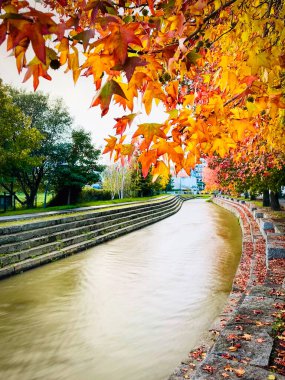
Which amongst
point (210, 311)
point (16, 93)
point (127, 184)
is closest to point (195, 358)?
point (210, 311)

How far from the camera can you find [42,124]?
2561cm

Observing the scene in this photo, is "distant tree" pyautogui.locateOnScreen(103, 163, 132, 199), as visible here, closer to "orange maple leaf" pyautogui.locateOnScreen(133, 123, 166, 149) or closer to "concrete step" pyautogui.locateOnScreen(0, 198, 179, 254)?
"concrete step" pyautogui.locateOnScreen(0, 198, 179, 254)

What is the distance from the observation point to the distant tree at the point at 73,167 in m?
25.0

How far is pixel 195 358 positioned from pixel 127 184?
38.9 meters

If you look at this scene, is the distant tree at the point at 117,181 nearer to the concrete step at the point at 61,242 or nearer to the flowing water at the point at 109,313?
the concrete step at the point at 61,242

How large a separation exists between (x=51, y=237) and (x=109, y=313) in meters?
5.12

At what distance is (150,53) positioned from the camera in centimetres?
208

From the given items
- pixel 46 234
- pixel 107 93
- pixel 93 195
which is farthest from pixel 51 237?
pixel 93 195

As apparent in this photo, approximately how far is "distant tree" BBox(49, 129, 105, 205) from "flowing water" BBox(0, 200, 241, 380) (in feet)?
50.1

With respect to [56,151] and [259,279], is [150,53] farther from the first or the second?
[56,151]

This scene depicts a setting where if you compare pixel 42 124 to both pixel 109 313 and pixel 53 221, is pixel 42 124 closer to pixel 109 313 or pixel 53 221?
pixel 53 221

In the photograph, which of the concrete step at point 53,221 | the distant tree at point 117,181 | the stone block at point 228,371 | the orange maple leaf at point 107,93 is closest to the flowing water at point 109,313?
the stone block at point 228,371

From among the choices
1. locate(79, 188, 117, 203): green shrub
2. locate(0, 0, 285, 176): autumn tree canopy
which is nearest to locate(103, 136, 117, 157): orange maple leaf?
locate(0, 0, 285, 176): autumn tree canopy

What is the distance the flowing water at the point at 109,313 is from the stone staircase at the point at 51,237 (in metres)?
0.45
